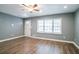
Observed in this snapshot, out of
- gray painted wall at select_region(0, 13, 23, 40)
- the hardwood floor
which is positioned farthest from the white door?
the hardwood floor

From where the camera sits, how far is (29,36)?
Result: 6.89m

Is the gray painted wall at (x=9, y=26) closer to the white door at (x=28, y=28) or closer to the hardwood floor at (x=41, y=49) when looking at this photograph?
the white door at (x=28, y=28)

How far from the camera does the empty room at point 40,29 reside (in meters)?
3.87

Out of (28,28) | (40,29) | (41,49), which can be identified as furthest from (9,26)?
(41,49)

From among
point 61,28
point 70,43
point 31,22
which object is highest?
point 31,22

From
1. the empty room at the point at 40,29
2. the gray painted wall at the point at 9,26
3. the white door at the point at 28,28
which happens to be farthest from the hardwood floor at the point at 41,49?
the white door at the point at 28,28

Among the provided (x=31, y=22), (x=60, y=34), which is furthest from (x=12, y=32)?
(x=60, y=34)

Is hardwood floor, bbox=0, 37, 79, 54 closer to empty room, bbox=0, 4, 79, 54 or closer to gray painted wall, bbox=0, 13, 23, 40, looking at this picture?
empty room, bbox=0, 4, 79, 54

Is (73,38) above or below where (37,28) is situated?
below

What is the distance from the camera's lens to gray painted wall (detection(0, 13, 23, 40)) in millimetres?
5637

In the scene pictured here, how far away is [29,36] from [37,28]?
2.93 feet

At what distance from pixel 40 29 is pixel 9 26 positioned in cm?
218
